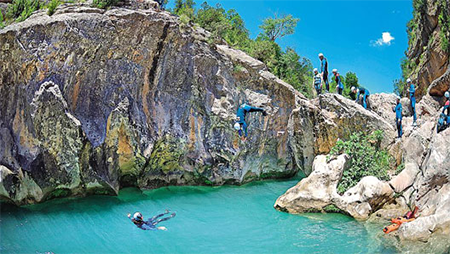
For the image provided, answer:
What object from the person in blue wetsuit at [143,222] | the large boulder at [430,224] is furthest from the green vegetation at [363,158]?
the person in blue wetsuit at [143,222]

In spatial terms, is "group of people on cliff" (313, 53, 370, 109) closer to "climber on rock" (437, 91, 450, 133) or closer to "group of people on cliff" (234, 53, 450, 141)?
"group of people on cliff" (234, 53, 450, 141)

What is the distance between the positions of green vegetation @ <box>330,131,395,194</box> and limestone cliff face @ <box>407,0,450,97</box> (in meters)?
6.59

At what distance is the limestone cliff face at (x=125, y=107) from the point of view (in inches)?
548

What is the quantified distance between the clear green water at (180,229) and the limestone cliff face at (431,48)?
11061 millimetres

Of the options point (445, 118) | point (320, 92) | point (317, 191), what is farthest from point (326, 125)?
point (445, 118)

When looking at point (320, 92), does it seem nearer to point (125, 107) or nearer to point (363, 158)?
point (363, 158)

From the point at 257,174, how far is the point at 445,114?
957 cm

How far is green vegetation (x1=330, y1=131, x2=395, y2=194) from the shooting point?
1377cm

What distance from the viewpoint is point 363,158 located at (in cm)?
1427

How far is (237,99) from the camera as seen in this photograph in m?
18.4

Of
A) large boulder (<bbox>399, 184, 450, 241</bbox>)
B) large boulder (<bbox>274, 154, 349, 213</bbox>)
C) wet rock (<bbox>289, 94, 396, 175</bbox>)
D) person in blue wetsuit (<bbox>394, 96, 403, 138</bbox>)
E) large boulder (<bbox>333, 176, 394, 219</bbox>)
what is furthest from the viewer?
wet rock (<bbox>289, 94, 396, 175</bbox>)

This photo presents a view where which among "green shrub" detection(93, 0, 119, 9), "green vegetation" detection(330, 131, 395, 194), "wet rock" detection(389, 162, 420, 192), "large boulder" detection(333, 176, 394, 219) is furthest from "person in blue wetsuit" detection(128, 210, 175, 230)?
"green shrub" detection(93, 0, 119, 9)

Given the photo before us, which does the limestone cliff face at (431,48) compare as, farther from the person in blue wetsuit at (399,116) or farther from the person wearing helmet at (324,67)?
the person wearing helmet at (324,67)

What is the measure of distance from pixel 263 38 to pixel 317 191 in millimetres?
17853
